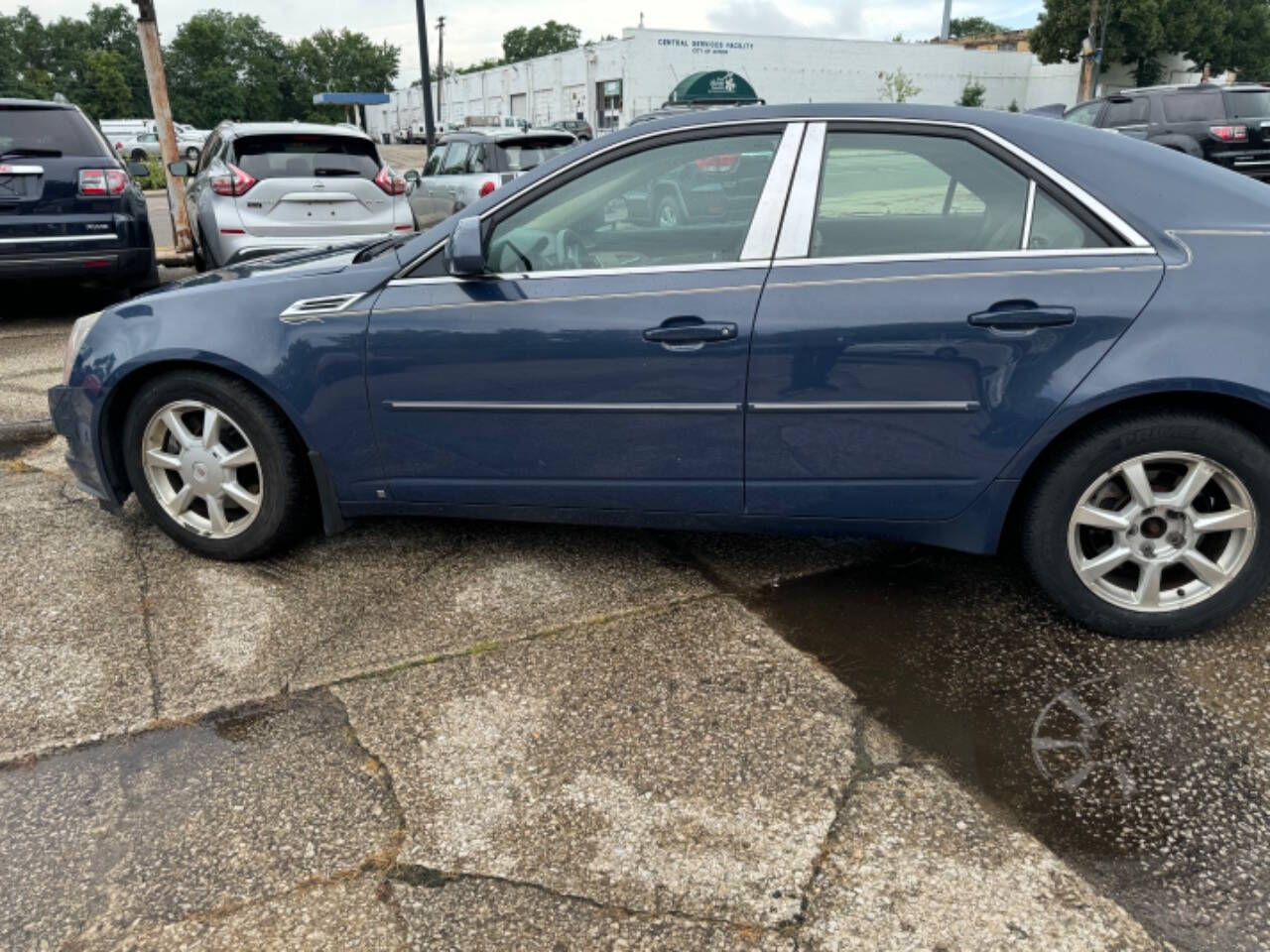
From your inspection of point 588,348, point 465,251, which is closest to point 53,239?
point 465,251

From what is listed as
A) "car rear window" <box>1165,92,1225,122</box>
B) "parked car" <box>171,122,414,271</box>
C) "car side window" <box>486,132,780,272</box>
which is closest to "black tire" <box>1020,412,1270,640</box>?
"car side window" <box>486,132,780,272</box>

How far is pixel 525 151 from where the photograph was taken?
35.8 ft

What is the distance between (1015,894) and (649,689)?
1078 mm

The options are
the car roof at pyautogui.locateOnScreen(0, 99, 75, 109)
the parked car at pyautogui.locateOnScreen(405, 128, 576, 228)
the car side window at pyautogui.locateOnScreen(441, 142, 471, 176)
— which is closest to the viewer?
the car roof at pyautogui.locateOnScreen(0, 99, 75, 109)

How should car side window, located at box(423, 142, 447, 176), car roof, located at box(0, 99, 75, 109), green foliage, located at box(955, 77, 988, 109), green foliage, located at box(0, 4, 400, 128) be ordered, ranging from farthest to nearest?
green foliage, located at box(0, 4, 400, 128), green foliage, located at box(955, 77, 988, 109), car side window, located at box(423, 142, 447, 176), car roof, located at box(0, 99, 75, 109)

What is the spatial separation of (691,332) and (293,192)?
6.26 metres

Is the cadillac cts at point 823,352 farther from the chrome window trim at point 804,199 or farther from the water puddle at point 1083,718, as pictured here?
the water puddle at point 1083,718

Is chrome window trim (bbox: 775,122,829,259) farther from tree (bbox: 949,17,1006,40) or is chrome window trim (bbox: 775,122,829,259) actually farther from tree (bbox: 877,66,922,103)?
tree (bbox: 949,17,1006,40)

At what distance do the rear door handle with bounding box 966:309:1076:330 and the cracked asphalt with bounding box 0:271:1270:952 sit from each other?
0.97 m

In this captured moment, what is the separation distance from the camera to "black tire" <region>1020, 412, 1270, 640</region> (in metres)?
2.72

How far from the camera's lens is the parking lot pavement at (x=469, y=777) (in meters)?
1.95

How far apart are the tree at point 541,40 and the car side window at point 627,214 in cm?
11739

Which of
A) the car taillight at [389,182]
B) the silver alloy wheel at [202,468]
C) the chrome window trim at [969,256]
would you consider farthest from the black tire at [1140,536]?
the car taillight at [389,182]

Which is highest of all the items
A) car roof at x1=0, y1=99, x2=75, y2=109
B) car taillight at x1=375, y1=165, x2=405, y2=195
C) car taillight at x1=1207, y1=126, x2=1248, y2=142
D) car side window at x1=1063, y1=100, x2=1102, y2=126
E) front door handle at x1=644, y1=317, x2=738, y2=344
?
car side window at x1=1063, y1=100, x2=1102, y2=126
